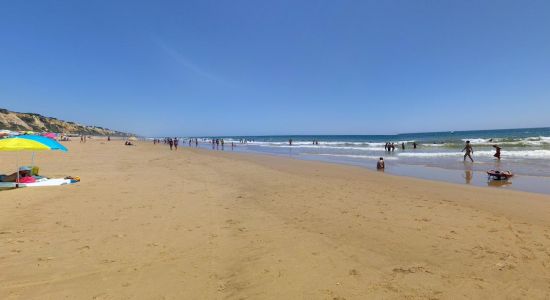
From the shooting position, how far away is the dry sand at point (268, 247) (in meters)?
4.13

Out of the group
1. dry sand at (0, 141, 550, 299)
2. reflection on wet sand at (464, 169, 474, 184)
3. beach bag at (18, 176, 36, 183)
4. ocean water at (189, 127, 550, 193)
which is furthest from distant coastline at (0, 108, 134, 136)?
reflection on wet sand at (464, 169, 474, 184)

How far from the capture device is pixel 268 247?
5621mm

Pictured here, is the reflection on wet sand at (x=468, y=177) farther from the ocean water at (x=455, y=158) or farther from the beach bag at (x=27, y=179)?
the beach bag at (x=27, y=179)

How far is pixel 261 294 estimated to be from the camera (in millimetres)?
3965

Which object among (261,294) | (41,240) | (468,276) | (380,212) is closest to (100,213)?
(41,240)

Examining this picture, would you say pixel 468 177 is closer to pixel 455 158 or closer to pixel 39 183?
pixel 455 158

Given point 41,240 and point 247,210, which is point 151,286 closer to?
point 41,240

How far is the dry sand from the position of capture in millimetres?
4129

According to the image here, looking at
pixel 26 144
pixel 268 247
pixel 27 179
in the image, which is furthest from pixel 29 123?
pixel 268 247

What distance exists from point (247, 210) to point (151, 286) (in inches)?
173

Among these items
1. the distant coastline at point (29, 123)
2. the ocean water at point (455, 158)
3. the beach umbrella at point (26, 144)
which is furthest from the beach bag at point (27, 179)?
the distant coastline at point (29, 123)

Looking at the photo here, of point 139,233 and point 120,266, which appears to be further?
point 139,233

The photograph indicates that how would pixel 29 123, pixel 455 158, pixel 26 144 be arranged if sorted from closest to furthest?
pixel 26 144
pixel 455 158
pixel 29 123

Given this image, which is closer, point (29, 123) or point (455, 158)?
point (455, 158)
